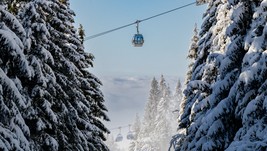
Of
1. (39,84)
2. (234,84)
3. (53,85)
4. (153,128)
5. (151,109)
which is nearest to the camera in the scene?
(234,84)

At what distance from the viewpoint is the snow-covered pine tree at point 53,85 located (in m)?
14.0

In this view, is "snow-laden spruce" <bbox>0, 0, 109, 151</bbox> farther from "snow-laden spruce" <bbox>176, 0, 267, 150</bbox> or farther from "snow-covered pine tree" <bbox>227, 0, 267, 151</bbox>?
"snow-covered pine tree" <bbox>227, 0, 267, 151</bbox>

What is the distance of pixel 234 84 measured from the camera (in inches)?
513

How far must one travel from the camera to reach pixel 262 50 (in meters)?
12.0

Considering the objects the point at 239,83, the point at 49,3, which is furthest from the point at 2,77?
the point at 239,83

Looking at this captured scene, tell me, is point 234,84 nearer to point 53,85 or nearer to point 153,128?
point 53,85

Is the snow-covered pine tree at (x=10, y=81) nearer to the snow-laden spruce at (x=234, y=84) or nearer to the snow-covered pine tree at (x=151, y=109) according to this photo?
the snow-laden spruce at (x=234, y=84)

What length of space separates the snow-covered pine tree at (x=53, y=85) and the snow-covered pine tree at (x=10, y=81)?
229cm

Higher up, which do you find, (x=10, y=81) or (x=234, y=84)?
Answer: (x=234, y=84)

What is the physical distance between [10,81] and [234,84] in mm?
7454

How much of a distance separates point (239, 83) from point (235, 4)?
3.72m

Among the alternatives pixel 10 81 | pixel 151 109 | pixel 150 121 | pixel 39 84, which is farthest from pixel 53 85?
pixel 151 109

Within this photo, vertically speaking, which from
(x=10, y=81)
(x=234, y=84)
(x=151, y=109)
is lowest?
(x=10, y=81)

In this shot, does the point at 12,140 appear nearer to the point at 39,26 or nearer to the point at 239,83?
the point at 39,26
